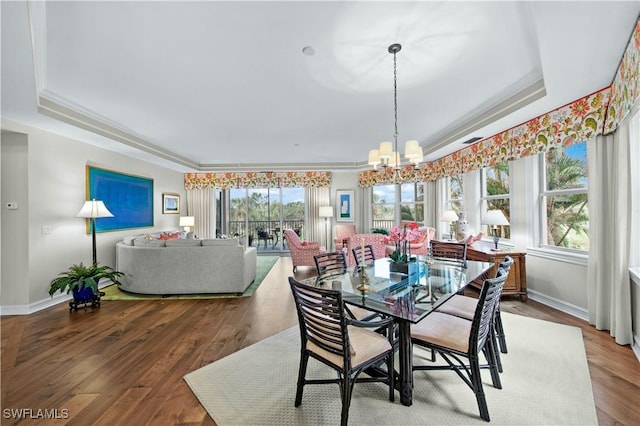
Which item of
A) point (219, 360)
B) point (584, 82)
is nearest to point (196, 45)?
point (219, 360)

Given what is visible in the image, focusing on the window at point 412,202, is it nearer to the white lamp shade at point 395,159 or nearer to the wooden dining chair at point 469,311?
the white lamp shade at point 395,159

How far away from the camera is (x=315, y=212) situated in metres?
7.61

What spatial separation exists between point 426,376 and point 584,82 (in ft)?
10.0

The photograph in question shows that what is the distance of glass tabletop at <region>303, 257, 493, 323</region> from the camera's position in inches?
62.9

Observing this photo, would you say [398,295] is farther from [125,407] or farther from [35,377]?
[35,377]

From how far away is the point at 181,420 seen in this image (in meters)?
1.58

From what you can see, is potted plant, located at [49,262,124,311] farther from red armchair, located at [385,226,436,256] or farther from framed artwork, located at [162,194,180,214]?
red armchair, located at [385,226,436,256]

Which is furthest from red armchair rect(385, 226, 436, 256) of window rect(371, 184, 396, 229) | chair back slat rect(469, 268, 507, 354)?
chair back slat rect(469, 268, 507, 354)

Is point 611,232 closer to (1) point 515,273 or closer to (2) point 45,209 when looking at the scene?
(1) point 515,273

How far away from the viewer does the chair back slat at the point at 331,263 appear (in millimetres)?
2454

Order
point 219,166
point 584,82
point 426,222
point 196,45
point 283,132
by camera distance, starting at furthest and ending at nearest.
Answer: point 219,166, point 426,222, point 283,132, point 584,82, point 196,45

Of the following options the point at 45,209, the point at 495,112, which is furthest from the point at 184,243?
the point at 495,112

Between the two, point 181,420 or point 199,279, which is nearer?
point 181,420

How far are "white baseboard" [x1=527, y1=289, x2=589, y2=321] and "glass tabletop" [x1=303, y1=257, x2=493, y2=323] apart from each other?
151cm
